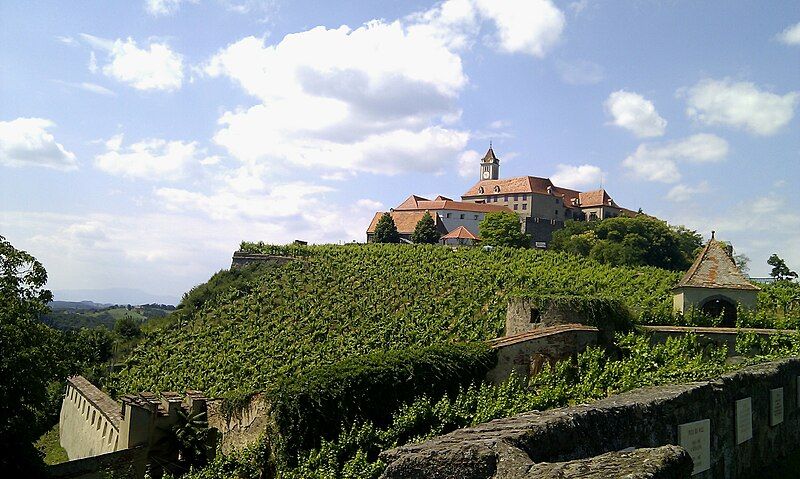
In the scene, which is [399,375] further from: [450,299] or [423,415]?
[450,299]

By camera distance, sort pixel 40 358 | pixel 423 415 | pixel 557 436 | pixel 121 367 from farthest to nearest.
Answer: pixel 121 367 < pixel 40 358 < pixel 423 415 < pixel 557 436

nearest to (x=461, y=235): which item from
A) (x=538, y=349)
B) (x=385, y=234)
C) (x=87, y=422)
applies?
(x=385, y=234)

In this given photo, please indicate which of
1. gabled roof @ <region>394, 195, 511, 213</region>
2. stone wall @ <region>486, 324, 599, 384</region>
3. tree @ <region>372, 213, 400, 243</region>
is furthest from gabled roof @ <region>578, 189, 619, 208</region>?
stone wall @ <region>486, 324, 599, 384</region>

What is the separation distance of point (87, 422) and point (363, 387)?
1503cm

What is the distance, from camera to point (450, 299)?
40625 mm

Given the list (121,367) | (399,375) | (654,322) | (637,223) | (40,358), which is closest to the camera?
(399,375)

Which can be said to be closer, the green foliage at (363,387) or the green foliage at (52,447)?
the green foliage at (363,387)

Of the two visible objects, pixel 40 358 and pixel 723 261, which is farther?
pixel 723 261

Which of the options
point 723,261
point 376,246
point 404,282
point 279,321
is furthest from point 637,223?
point 723,261

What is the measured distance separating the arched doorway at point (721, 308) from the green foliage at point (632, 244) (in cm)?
3377

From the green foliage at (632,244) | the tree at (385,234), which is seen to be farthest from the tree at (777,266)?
the tree at (385,234)

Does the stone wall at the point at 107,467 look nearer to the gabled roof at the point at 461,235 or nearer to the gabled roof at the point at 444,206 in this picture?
the gabled roof at the point at 461,235

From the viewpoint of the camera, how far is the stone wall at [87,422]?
61.9 ft

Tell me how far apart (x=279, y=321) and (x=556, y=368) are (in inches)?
1323
